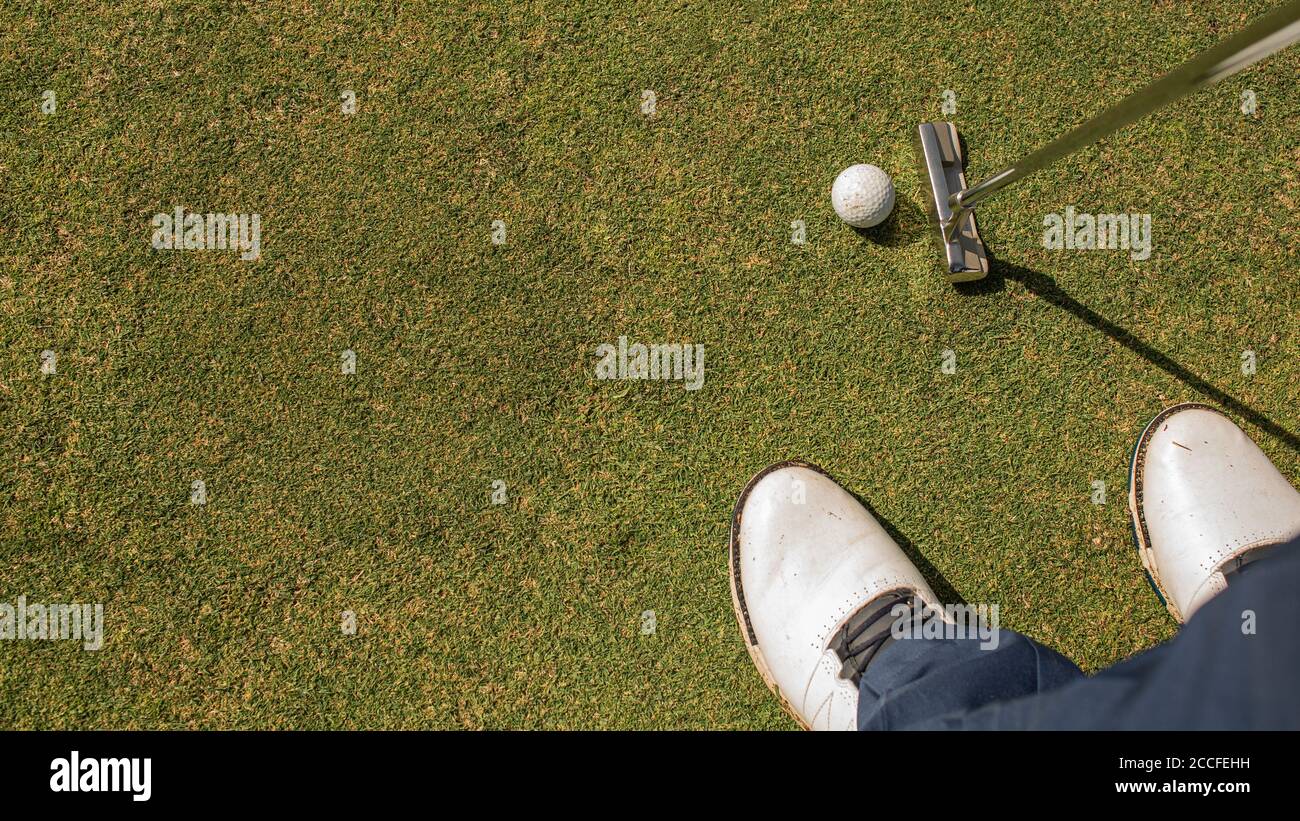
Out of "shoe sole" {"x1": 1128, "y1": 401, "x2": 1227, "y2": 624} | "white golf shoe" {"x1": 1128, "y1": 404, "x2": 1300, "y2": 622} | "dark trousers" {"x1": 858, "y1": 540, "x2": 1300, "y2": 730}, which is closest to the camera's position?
"dark trousers" {"x1": 858, "y1": 540, "x2": 1300, "y2": 730}

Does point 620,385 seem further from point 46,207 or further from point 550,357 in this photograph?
point 46,207

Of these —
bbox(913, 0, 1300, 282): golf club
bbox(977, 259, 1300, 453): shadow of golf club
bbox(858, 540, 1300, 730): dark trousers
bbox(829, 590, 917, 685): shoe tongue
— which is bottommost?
bbox(829, 590, 917, 685): shoe tongue

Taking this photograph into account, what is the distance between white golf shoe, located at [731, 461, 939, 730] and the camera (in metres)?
2.99

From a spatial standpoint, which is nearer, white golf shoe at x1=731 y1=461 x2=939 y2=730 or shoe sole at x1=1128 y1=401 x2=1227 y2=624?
white golf shoe at x1=731 y1=461 x2=939 y2=730

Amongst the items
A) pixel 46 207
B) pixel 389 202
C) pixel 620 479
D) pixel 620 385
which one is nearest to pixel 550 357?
pixel 620 385

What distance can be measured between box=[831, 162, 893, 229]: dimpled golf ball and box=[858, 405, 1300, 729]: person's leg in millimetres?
1397

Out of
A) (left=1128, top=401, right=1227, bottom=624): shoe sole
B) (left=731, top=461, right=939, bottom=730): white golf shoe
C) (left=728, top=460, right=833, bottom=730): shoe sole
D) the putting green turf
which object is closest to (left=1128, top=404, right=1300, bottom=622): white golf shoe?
(left=1128, top=401, right=1227, bottom=624): shoe sole

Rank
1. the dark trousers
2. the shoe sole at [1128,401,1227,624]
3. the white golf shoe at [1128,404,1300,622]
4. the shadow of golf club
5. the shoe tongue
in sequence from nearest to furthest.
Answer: the dark trousers
the shoe tongue
the white golf shoe at [1128,404,1300,622]
the shoe sole at [1128,401,1227,624]
the shadow of golf club

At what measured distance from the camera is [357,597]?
3.19 m

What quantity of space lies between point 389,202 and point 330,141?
37 centimetres

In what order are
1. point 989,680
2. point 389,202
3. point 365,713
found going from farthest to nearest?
1. point 389,202
2. point 365,713
3. point 989,680

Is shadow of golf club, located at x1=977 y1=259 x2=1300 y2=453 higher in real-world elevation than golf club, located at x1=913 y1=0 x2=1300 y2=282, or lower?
lower

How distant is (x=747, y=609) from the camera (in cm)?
312

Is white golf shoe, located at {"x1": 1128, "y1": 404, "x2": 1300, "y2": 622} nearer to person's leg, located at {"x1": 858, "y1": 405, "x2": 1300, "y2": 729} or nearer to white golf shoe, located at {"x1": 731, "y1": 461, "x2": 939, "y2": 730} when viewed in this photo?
person's leg, located at {"x1": 858, "y1": 405, "x2": 1300, "y2": 729}
